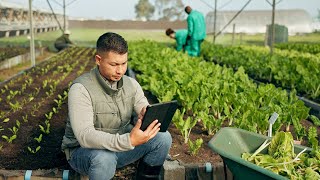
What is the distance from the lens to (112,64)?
281cm

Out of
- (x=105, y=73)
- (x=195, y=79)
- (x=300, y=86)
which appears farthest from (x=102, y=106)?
(x=300, y=86)

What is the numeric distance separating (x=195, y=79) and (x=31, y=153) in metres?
2.58

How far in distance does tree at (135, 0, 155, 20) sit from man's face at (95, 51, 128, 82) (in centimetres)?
7481

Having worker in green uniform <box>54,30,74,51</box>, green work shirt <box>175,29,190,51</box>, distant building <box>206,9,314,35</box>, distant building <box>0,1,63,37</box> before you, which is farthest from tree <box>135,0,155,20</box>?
green work shirt <box>175,29,190,51</box>

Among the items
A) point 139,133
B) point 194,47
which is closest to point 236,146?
point 139,133

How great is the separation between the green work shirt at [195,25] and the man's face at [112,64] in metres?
9.04

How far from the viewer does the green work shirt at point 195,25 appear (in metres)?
11.7

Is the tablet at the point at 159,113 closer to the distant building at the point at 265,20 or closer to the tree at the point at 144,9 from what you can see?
the distant building at the point at 265,20

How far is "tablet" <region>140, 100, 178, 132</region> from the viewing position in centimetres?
266

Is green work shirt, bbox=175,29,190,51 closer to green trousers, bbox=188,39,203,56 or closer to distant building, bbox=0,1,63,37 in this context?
green trousers, bbox=188,39,203,56

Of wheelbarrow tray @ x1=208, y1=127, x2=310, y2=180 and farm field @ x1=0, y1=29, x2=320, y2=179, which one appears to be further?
farm field @ x1=0, y1=29, x2=320, y2=179

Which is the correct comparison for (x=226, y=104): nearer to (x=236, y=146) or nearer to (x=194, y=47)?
(x=236, y=146)

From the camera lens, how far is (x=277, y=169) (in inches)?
96.7

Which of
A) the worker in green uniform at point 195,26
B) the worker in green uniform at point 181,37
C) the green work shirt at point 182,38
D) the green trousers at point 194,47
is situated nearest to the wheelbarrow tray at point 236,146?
the worker in green uniform at point 195,26
